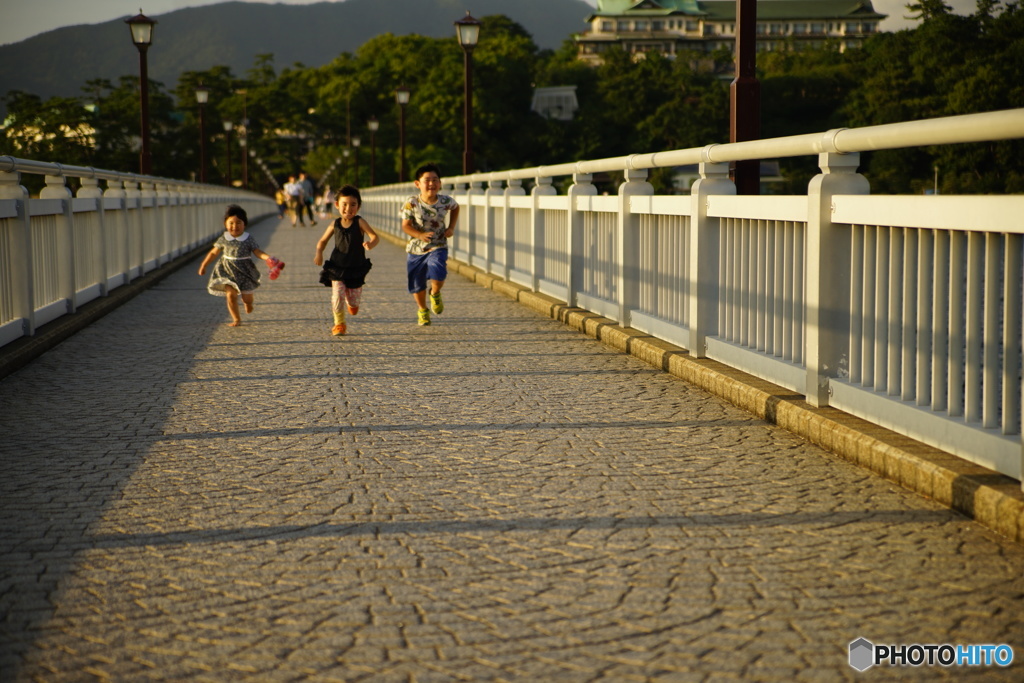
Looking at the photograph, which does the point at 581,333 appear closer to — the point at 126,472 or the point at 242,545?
the point at 126,472

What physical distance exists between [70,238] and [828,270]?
7.59 m

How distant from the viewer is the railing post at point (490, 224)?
54.6 feet

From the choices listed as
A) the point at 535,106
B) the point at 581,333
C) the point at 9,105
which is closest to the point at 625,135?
the point at 535,106

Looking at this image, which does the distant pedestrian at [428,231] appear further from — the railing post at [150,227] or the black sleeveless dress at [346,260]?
the railing post at [150,227]

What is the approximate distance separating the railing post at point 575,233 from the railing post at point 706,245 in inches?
126

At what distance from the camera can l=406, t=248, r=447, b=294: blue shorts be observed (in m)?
12.0

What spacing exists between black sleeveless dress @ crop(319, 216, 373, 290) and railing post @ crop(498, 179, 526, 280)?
362 centimetres

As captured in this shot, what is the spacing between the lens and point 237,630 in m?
3.59

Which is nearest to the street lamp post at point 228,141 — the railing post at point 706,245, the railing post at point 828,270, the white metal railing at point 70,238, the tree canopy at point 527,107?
the tree canopy at point 527,107

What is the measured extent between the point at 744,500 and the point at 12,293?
20.9 feet

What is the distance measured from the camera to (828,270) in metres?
6.16

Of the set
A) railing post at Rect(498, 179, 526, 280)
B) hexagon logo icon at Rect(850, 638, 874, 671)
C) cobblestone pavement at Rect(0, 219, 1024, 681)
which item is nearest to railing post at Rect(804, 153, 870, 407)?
cobblestone pavement at Rect(0, 219, 1024, 681)

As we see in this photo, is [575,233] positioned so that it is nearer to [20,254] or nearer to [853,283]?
[20,254]

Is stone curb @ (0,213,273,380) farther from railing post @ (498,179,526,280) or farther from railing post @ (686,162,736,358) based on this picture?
railing post @ (686,162,736,358)
